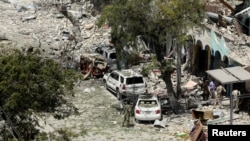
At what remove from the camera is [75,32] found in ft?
151

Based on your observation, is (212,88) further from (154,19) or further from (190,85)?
(154,19)

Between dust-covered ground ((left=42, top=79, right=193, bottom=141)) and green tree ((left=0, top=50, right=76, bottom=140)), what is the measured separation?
9.75 feet

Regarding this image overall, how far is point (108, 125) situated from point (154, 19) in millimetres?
5485

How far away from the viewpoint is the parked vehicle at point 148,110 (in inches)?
1030

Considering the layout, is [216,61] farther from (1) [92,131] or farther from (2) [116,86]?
(1) [92,131]

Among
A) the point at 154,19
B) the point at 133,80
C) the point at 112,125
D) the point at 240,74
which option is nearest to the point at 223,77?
the point at 240,74

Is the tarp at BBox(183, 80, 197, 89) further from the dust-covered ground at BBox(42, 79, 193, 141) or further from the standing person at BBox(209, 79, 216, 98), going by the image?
the dust-covered ground at BBox(42, 79, 193, 141)

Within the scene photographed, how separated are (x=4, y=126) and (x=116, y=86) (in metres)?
13.8

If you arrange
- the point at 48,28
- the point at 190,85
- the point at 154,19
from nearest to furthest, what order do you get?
the point at 154,19 < the point at 190,85 < the point at 48,28

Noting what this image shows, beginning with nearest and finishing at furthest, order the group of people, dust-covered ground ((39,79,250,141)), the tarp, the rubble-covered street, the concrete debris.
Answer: dust-covered ground ((39,79,250,141)), the rubble-covered street, the concrete debris, the group of people, the tarp

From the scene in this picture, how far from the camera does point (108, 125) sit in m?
26.2

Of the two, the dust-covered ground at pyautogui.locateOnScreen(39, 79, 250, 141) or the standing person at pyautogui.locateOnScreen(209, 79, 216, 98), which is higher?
the standing person at pyautogui.locateOnScreen(209, 79, 216, 98)

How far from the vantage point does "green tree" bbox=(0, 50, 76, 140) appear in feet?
59.7

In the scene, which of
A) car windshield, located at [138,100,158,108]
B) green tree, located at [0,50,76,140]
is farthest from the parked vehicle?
green tree, located at [0,50,76,140]
